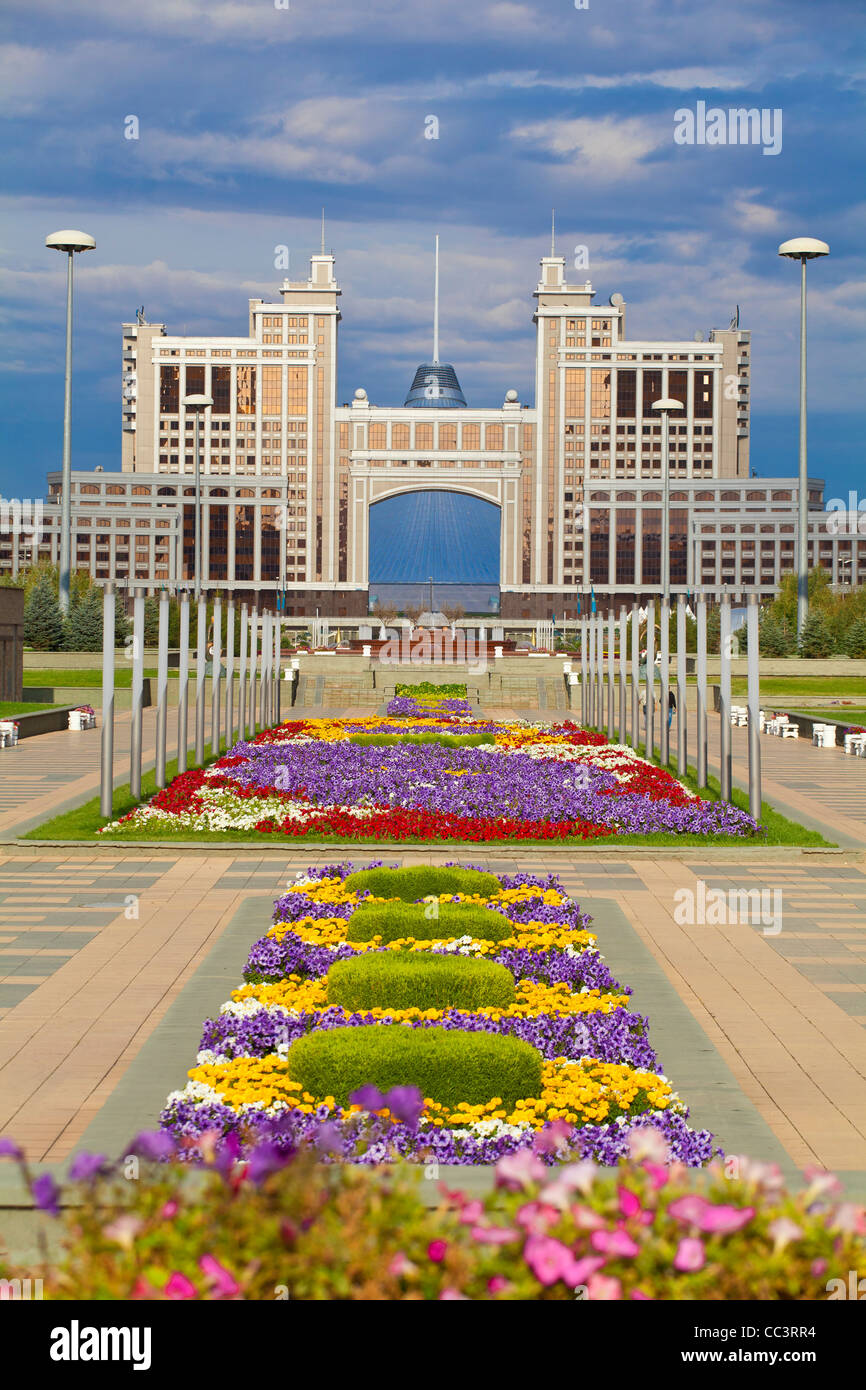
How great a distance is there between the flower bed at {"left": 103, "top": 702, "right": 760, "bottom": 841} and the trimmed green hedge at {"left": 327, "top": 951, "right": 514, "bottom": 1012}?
6.76m

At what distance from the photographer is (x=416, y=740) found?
2334cm

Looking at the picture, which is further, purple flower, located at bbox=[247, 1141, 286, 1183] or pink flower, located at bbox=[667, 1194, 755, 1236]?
purple flower, located at bbox=[247, 1141, 286, 1183]

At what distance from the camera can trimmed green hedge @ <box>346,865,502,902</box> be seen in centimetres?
1034

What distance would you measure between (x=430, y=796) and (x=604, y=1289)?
13757mm

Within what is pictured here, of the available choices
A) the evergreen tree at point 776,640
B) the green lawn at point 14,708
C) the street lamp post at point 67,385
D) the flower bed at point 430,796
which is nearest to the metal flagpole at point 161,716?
the flower bed at point 430,796

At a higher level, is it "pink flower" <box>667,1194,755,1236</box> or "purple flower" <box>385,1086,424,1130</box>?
"purple flower" <box>385,1086,424,1130</box>

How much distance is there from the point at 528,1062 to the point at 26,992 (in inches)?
147

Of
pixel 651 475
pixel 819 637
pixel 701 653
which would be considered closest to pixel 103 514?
pixel 651 475

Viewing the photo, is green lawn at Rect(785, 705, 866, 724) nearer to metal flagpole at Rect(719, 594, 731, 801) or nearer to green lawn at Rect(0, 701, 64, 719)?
metal flagpole at Rect(719, 594, 731, 801)

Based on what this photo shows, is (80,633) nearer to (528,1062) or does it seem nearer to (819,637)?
(819,637)

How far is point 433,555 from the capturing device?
199500mm

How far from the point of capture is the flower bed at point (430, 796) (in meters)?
14.8

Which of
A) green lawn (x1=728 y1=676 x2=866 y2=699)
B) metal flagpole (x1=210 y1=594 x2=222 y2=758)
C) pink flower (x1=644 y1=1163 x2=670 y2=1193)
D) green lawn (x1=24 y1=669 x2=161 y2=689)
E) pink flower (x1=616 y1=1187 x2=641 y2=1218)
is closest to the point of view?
pink flower (x1=616 y1=1187 x2=641 y2=1218)

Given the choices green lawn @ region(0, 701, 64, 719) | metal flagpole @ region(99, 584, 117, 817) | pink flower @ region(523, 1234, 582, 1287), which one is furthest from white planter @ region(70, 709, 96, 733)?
pink flower @ region(523, 1234, 582, 1287)
